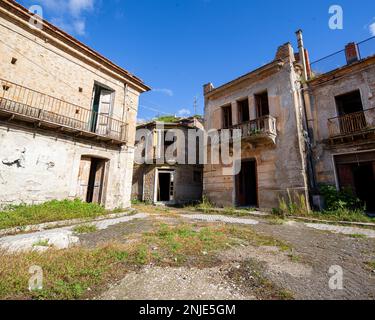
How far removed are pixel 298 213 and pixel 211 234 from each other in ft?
17.3

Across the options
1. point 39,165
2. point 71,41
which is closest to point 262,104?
point 71,41

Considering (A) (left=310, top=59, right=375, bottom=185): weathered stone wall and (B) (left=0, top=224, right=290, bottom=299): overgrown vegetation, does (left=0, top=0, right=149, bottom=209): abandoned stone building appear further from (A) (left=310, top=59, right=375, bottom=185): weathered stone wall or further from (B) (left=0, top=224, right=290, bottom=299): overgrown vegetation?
(A) (left=310, top=59, right=375, bottom=185): weathered stone wall

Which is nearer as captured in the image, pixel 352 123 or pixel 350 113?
pixel 352 123

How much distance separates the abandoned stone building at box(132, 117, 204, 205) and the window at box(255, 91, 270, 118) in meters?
7.04

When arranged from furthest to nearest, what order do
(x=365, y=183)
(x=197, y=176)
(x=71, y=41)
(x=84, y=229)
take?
(x=197, y=176) → (x=365, y=183) → (x=71, y=41) → (x=84, y=229)

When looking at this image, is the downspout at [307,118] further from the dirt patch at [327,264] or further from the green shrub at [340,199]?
the dirt patch at [327,264]

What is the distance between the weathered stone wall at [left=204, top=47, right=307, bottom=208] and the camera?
352 inches

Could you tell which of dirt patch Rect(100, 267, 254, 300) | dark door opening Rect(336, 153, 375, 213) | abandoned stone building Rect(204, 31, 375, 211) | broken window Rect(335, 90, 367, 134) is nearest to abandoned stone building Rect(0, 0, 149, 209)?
abandoned stone building Rect(204, 31, 375, 211)

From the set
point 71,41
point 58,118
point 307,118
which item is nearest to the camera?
point 58,118

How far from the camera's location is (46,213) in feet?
20.4

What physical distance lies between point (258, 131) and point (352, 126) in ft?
13.6

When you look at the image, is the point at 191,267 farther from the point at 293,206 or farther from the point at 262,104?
the point at 262,104
